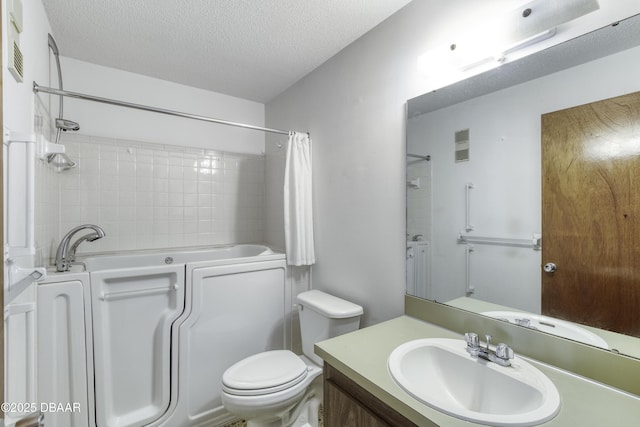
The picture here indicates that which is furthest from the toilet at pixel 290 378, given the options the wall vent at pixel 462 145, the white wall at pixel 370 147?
the wall vent at pixel 462 145

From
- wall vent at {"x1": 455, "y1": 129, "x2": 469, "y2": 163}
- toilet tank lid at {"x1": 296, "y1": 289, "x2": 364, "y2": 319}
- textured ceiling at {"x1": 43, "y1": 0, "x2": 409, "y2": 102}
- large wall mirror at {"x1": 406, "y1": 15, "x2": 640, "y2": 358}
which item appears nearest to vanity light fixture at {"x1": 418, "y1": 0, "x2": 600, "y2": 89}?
large wall mirror at {"x1": 406, "y1": 15, "x2": 640, "y2": 358}

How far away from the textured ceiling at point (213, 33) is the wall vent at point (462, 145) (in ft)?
2.47

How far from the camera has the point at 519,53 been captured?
1.07m

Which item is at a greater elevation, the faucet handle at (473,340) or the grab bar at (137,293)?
the grab bar at (137,293)

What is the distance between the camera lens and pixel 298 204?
204cm

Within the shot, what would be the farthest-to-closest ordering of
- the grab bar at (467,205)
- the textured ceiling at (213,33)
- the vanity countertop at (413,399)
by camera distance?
the textured ceiling at (213,33) < the grab bar at (467,205) < the vanity countertop at (413,399)

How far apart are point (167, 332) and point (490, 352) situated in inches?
64.3

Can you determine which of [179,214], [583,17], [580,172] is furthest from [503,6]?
[179,214]

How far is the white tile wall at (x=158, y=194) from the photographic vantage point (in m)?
2.07

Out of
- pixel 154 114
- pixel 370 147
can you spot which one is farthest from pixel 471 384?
pixel 154 114

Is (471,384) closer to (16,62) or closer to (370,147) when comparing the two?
(370,147)

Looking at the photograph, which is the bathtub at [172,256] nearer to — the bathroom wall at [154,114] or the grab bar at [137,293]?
the grab bar at [137,293]

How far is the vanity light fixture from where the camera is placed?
95cm

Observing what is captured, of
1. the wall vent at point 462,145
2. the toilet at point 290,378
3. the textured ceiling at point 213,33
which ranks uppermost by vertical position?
the textured ceiling at point 213,33
